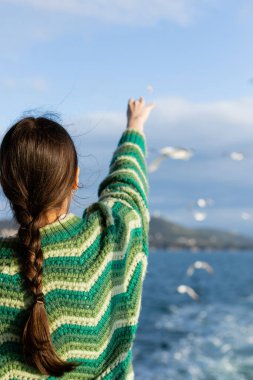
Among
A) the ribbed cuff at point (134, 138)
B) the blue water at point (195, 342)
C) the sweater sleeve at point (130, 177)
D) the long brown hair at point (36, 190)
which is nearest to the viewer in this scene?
the long brown hair at point (36, 190)

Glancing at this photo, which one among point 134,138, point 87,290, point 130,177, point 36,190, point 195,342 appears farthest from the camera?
point 195,342

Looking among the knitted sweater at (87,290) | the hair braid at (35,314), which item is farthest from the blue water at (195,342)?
the hair braid at (35,314)

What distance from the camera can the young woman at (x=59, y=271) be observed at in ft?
7.38

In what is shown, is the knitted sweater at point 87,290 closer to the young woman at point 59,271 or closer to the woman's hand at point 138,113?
the young woman at point 59,271

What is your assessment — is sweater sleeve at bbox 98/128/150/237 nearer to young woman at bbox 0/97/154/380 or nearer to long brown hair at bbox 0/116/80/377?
young woman at bbox 0/97/154/380

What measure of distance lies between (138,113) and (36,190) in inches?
35.3

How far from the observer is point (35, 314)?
2258 millimetres

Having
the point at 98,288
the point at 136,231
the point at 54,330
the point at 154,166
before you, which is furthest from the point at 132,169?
the point at 154,166

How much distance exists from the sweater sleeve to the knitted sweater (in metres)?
0.05

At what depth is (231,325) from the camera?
24578mm

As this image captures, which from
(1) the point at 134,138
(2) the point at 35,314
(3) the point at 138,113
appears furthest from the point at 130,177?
(2) the point at 35,314

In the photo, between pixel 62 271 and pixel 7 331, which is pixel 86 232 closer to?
pixel 62 271

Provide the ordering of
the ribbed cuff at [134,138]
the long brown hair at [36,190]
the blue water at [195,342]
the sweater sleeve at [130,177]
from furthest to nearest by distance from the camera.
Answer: the blue water at [195,342] → the ribbed cuff at [134,138] → the sweater sleeve at [130,177] → the long brown hair at [36,190]

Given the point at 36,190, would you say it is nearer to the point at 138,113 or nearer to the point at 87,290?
the point at 87,290
